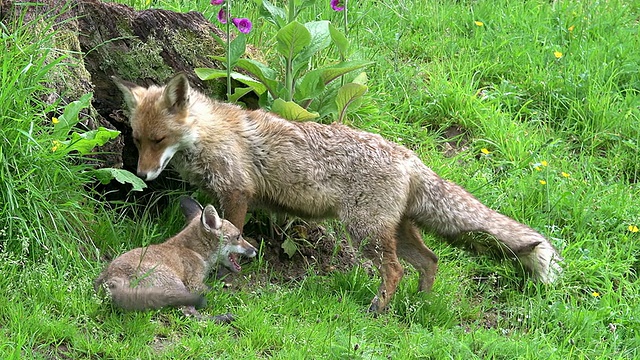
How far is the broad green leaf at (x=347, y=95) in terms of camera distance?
681cm

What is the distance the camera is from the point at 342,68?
6.79m

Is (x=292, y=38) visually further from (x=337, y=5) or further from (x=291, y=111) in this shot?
(x=337, y=5)

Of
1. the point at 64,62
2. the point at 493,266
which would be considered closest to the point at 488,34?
the point at 493,266

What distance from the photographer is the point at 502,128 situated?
8219 mm

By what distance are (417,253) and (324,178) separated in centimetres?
92

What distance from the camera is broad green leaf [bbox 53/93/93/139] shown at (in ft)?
19.4

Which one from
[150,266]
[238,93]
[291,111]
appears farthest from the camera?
[238,93]

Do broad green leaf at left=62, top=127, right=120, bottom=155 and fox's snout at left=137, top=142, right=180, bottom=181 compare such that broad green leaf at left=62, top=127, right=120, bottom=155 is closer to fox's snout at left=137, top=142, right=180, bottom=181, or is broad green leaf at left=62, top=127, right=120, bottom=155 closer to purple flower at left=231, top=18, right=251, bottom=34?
fox's snout at left=137, top=142, right=180, bottom=181

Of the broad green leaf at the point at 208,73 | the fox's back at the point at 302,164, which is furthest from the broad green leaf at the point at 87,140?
the broad green leaf at the point at 208,73

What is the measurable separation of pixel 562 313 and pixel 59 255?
3460 millimetres

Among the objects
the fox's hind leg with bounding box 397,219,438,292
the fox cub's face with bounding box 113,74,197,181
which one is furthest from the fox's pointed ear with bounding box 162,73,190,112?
the fox's hind leg with bounding box 397,219,438,292

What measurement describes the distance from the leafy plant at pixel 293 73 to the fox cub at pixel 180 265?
42.6 inches

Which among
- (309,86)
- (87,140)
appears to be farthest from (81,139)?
(309,86)

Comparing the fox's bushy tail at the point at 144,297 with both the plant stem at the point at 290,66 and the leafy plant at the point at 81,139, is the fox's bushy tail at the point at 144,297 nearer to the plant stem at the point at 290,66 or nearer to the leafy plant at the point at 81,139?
→ the leafy plant at the point at 81,139
